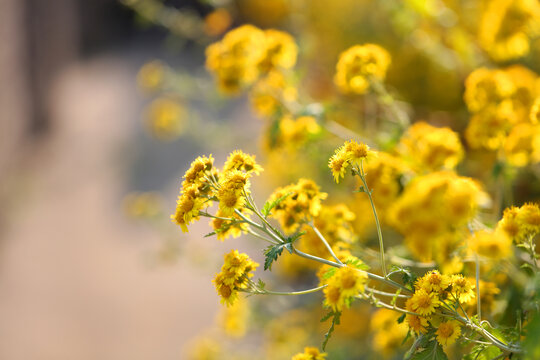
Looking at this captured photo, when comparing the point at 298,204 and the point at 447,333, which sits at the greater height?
the point at 298,204

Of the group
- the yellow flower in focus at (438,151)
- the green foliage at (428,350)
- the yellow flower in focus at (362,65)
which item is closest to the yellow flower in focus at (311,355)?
the green foliage at (428,350)

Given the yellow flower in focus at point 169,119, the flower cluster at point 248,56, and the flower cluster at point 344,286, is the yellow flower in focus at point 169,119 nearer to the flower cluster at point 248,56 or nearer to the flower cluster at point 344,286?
the flower cluster at point 248,56

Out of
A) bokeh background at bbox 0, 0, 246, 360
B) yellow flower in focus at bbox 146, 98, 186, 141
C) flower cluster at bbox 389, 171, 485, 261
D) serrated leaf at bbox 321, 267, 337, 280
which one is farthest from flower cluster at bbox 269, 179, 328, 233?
yellow flower in focus at bbox 146, 98, 186, 141

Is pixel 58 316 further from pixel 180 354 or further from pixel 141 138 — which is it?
pixel 141 138

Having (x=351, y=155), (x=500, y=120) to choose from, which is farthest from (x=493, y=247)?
(x=500, y=120)

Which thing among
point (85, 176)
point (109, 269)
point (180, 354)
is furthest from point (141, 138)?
point (180, 354)

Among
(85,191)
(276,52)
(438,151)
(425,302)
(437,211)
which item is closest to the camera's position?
(437,211)

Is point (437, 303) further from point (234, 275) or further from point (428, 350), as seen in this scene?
point (234, 275)
